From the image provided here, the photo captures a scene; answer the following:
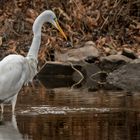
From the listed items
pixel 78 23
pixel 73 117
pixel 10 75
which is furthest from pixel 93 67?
pixel 73 117

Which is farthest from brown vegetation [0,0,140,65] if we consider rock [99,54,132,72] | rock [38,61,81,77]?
rock [38,61,81,77]

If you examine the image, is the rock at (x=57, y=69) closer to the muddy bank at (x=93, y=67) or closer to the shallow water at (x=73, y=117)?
the muddy bank at (x=93, y=67)

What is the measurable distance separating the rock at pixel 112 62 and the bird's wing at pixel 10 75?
25.6ft

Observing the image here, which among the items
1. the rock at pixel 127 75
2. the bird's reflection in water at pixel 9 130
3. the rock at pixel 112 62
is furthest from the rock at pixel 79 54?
the bird's reflection in water at pixel 9 130

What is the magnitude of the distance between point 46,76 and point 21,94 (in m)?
5.05

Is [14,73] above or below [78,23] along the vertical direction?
below

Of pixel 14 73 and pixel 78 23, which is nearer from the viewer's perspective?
pixel 14 73

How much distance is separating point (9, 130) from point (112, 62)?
1003cm

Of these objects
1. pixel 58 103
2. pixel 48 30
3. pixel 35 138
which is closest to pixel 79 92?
pixel 58 103

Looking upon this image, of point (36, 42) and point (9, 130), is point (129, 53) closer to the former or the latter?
point (36, 42)

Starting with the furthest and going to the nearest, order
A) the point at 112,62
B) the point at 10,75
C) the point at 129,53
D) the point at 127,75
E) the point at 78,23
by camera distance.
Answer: the point at 78,23 < the point at 129,53 < the point at 112,62 < the point at 127,75 < the point at 10,75

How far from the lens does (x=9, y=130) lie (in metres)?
9.88

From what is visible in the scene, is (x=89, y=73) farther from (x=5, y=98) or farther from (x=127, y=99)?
(x=5, y=98)

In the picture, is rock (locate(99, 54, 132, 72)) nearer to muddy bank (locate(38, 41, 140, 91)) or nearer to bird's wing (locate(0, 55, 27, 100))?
muddy bank (locate(38, 41, 140, 91))
